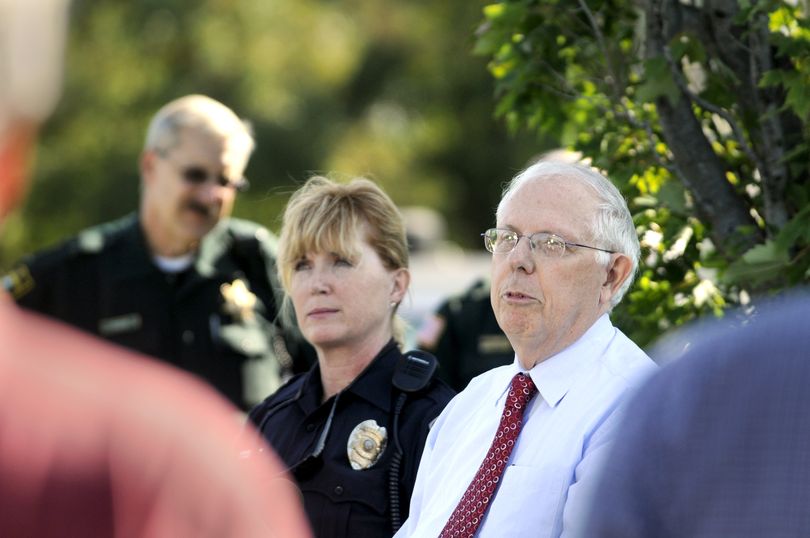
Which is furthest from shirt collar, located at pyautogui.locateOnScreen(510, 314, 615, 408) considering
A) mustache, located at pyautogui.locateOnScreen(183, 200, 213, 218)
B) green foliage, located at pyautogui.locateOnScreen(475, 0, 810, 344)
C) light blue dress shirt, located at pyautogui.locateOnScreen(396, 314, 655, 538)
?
mustache, located at pyautogui.locateOnScreen(183, 200, 213, 218)

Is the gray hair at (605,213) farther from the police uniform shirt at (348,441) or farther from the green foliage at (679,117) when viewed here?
the police uniform shirt at (348,441)

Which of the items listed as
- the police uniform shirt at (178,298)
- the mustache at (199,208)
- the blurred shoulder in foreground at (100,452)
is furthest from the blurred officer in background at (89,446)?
the mustache at (199,208)

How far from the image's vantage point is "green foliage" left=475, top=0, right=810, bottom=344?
3.25 metres

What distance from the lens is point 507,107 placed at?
378 centimetres

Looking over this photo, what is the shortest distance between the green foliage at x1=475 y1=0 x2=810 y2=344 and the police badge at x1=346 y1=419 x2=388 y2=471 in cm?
75

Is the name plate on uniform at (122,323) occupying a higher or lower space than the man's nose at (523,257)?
lower

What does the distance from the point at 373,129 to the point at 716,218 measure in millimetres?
18119

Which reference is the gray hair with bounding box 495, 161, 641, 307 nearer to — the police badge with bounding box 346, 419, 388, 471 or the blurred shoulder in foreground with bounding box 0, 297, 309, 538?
the police badge with bounding box 346, 419, 388, 471

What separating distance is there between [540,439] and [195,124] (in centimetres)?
303

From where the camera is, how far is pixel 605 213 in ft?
10.3

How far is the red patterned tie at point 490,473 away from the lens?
9.46ft

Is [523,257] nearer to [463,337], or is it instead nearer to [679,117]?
[679,117]

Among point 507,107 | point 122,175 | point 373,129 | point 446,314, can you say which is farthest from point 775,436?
point 373,129

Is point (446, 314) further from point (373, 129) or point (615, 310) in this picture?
point (373, 129)
